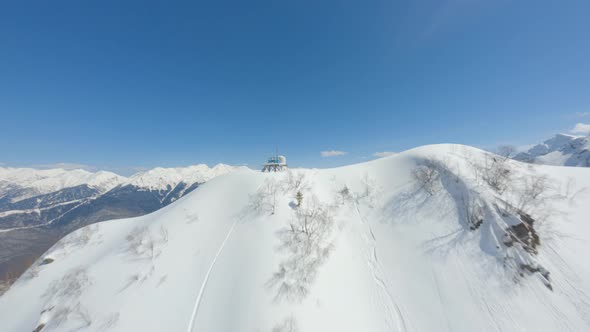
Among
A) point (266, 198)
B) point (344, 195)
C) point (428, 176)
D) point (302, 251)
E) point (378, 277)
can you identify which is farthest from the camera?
point (344, 195)

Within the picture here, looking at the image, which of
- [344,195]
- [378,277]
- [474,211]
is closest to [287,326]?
[378,277]

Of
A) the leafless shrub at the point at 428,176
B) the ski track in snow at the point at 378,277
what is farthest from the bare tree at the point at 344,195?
the leafless shrub at the point at 428,176

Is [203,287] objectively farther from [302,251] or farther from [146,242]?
[146,242]

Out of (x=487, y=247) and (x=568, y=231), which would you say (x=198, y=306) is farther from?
(x=568, y=231)

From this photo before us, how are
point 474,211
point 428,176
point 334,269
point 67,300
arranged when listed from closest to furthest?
point 334,269
point 67,300
point 474,211
point 428,176

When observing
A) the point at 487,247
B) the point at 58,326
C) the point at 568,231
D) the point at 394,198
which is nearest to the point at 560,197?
the point at 568,231

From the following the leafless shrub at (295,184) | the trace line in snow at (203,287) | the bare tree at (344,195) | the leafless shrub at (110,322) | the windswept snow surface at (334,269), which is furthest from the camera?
the leafless shrub at (295,184)

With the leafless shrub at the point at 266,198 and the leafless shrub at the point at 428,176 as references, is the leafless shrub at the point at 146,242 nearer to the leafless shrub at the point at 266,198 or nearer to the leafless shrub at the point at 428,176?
the leafless shrub at the point at 266,198
